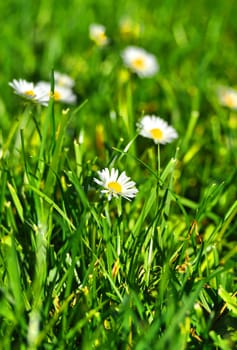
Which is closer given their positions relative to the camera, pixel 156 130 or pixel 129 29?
pixel 156 130

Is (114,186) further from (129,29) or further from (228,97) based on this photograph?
(129,29)

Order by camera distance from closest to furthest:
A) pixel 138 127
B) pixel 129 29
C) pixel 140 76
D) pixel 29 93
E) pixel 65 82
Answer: pixel 29 93 < pixel 138 127 < pixel 65 82 < pixel 140 76 < pixel 129 29

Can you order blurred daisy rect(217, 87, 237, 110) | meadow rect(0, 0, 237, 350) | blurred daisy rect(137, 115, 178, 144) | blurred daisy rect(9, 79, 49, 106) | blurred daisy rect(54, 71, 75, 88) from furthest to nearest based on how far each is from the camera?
blurred daisy rect(217, 87, 237, 110) < blurred daisy rect(54, 71, 75, 88) < blurred daisy rect(137, 115, 178, 144) < blurred daisy rect(9, 79, 49, 106) < meadow rect(0, 0, 237, 350)

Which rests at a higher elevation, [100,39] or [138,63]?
[100,39]

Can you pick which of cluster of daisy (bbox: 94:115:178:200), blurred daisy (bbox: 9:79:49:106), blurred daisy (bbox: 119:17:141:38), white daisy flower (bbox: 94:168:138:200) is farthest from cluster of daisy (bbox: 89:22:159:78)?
white daisy flower (bbox: 94:168:138:200)

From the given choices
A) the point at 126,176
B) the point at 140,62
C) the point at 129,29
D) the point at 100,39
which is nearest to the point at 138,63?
the point at 140,62

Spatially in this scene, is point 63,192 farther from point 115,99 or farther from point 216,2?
point 216,2

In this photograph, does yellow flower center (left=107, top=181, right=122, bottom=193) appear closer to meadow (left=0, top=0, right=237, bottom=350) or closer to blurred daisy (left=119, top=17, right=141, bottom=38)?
meadow (left=0, top=0, right=237, bottom=350)
